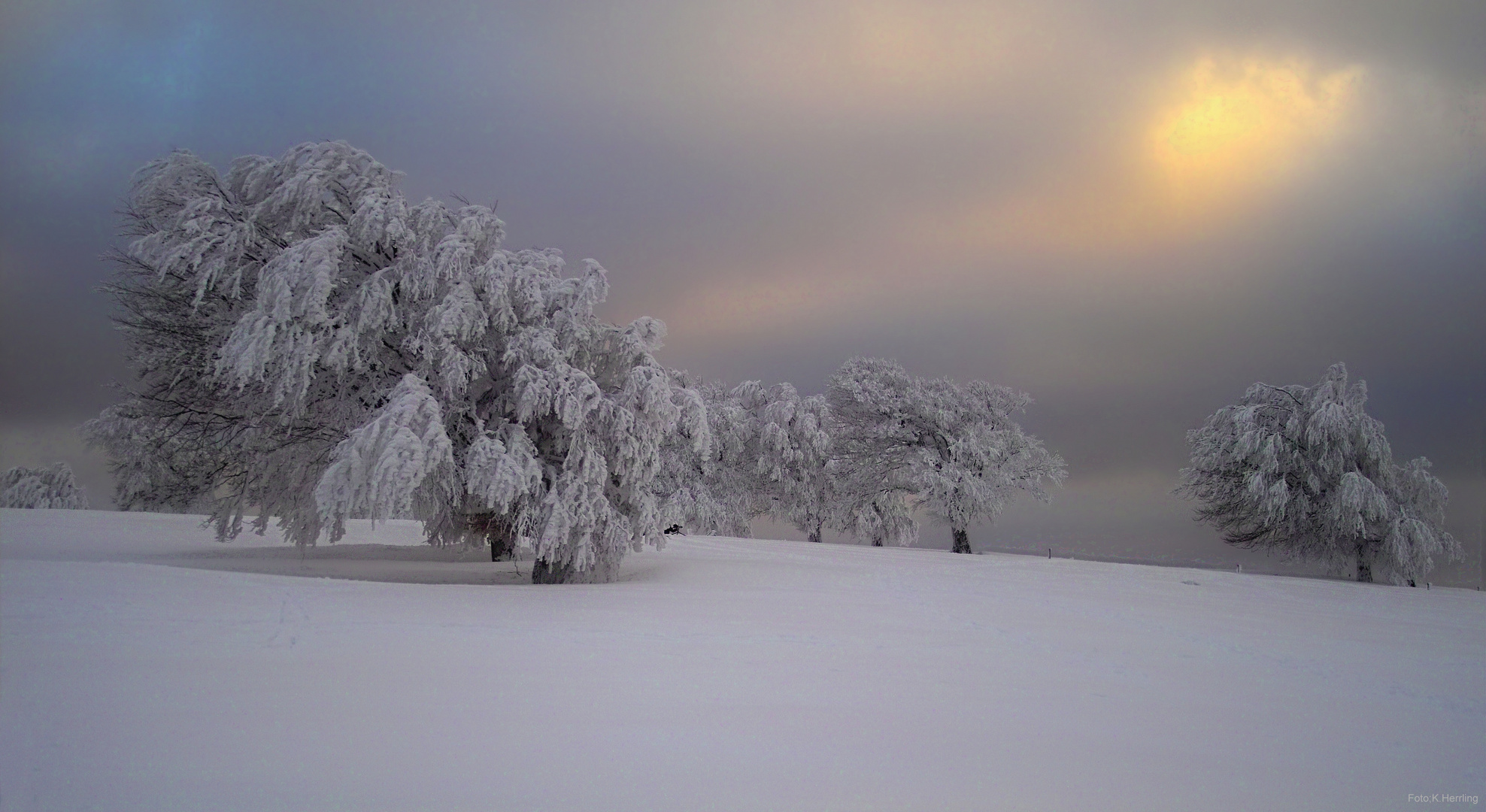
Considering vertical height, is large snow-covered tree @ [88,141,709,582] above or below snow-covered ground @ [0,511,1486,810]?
above

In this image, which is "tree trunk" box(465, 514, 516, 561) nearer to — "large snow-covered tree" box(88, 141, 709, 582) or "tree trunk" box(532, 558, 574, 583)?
"large snow-covered tree" box(88, 141, 709, 582)

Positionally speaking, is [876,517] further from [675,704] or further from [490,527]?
[675,704]

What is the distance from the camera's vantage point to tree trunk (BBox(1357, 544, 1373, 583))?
25.0 m

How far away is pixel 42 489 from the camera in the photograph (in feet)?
113

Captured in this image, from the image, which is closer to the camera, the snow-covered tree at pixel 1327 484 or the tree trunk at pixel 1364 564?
the snow-covered tree at pixel 1327 484

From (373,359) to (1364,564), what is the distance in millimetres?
30676

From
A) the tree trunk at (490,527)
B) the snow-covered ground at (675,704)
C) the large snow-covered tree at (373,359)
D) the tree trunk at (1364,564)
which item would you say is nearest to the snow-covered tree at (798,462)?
the tree trunk at (1364,564)

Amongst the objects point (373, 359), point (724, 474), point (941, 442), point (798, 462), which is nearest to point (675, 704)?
point (373, 359)

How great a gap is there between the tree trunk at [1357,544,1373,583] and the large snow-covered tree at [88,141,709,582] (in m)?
24.1

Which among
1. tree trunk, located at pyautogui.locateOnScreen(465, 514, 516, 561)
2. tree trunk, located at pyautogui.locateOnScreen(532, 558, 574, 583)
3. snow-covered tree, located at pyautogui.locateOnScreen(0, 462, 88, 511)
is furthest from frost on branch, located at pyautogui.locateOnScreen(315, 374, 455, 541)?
snow-covered tree, located at pyautogui.locateOnScreen(0, 462, 88, 511)

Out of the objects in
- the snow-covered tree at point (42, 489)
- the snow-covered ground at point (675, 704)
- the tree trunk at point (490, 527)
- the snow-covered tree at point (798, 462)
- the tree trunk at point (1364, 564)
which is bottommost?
the snow-covered tree at point (42, 489)

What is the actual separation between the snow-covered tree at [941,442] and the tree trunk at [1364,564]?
9625 millimetres

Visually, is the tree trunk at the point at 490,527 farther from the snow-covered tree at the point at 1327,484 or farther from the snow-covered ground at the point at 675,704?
the snow-covered tree at the point at 1327,484

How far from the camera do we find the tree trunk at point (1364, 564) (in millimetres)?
24953
